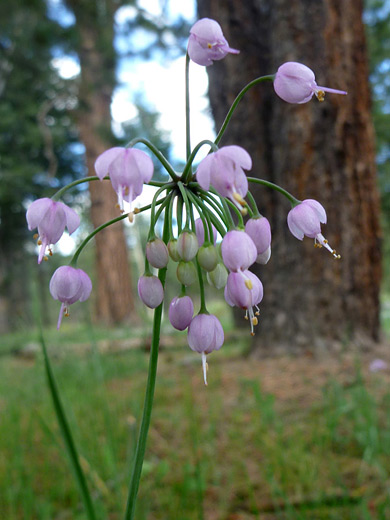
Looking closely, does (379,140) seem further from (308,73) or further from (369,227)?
(308,73)

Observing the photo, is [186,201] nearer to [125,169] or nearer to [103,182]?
[125,169]

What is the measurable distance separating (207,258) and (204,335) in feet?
0.46

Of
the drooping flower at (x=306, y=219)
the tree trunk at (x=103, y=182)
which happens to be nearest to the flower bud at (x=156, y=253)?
the drooping flower at (x=306, y=219)

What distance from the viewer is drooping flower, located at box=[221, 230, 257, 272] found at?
672mm

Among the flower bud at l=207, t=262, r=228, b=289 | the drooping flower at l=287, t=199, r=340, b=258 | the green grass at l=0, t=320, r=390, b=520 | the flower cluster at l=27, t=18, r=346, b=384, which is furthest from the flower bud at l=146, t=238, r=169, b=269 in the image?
the green grass at l=0, t=320, r=390, b=520

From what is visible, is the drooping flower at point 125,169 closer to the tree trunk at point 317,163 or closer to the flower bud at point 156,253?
the flower bud at point 156,253

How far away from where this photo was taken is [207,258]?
730 mm

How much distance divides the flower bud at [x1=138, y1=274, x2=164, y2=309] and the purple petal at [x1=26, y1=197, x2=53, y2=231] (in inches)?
8.0

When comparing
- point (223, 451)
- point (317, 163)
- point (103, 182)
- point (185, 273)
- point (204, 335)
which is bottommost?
point (223, 451)

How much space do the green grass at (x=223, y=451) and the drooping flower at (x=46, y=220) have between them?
0.60 metres

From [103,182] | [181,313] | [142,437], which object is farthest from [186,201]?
[103,182]

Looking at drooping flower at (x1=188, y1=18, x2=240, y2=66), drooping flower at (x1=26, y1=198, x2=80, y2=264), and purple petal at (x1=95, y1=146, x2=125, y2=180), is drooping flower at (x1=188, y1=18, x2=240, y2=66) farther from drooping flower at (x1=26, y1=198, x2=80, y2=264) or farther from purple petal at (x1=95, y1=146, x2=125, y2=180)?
drooping flower at (x1=26, y1=198, x2=80, y2=264)

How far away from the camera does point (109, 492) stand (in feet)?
5.82

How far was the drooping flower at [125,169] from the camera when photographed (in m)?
0.66
